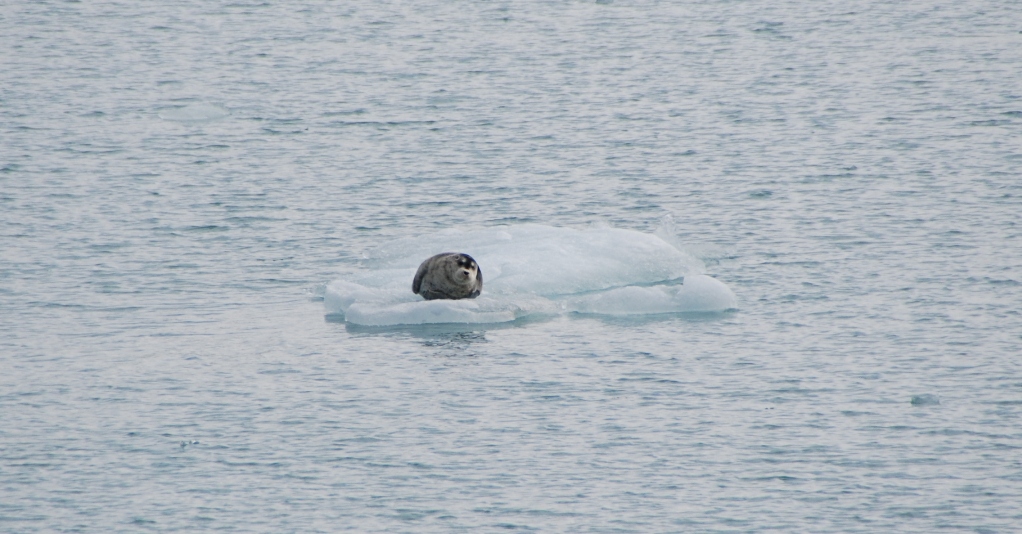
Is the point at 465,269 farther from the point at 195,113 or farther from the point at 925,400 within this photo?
the point at 195,113

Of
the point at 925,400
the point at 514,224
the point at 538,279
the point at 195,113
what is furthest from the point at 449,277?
the point at 195,113

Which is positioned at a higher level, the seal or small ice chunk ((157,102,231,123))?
small ice chunk ((157,102,231,123))

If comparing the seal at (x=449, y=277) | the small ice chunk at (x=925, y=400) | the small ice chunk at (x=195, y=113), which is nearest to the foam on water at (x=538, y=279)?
the seal at (x=449, y=277)

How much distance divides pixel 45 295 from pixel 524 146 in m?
5.56

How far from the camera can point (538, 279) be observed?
31.0 ft

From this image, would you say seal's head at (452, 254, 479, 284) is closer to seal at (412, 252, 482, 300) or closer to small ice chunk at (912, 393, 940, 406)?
seal at (412, 252, 482, 300)

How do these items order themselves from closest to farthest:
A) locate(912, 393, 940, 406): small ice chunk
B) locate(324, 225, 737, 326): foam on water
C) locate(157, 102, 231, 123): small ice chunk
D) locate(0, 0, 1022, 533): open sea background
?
locate(0, 0, 1022, 533): open sea background, locate(912, 393, 940, 406): small ice chunk, locate(324, 225, 737, 326): foam on water, locate(157, 102, 231, 123): small ice chunk

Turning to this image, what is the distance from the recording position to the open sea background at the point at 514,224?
20.7ft

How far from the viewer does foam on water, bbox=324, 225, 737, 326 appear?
887 centimetres

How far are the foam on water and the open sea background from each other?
178 mm

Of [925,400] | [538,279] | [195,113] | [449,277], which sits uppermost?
[195,113]

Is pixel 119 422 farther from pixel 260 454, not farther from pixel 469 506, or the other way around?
pixel 469 506

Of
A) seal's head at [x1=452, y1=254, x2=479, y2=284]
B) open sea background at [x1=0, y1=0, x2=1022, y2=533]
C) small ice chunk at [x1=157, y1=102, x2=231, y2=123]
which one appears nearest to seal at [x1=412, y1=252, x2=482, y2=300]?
seal's head at [x1=452, y1=254, x2=479, y2=284]

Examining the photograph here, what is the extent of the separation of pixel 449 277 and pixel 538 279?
790 millimetres
